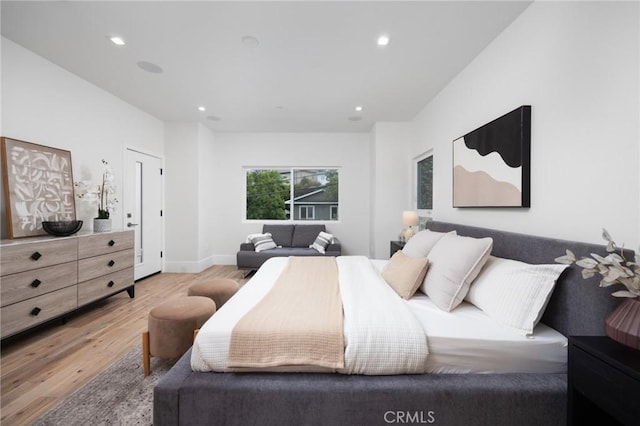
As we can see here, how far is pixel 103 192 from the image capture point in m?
3.15

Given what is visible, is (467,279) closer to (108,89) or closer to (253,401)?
(253,401)

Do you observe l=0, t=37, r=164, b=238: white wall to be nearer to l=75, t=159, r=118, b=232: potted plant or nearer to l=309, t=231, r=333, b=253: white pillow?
l=75, t=159, r=118, b=232: potted plant

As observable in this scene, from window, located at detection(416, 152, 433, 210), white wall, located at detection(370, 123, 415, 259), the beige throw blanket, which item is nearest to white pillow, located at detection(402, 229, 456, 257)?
the beige throw blanket

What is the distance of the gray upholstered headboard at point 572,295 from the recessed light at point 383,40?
190 centimetres

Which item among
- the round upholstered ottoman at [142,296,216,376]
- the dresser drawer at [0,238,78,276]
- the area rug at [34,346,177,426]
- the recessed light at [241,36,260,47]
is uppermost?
the recessed light at [241,36,260,47]

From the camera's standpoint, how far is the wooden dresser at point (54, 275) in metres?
1.97

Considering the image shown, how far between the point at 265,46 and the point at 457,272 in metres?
2.44

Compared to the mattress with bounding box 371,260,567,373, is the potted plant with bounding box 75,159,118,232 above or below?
above

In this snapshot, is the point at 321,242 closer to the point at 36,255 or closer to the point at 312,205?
the point at 312,205

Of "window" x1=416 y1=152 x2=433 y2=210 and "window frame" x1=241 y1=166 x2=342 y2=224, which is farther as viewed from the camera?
"window frame" x1=241 y1=166 x2=342 y2=224

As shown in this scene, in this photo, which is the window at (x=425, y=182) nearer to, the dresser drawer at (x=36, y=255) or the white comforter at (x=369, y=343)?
the white comforter at (x=369, y=343)

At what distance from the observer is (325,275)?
2.21 metres

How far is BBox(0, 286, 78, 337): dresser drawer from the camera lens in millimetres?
1955

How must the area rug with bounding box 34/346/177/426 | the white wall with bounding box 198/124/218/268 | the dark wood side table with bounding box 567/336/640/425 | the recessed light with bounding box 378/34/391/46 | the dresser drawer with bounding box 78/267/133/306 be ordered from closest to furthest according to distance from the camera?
the dark wood side table with bounding box 567/336/640/425, the area rug with bounding box 34/346/177/426, the recessed light with bounding box 378/34/391/46, the dresser drawer with bounding box 78/267/133/306, the white wall with bounding box 198/124/218/268
